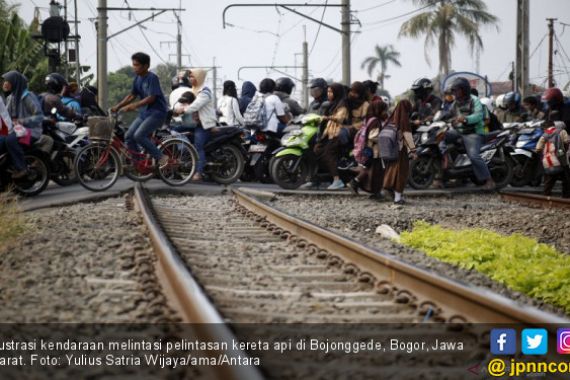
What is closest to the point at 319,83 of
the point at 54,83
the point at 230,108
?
the point at 230,108

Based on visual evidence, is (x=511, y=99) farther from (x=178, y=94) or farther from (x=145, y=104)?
(x=145, y=104)

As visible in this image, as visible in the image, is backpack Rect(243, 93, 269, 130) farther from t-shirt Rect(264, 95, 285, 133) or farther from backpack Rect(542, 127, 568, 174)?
backpack Rect(542, 127, 568, 174)

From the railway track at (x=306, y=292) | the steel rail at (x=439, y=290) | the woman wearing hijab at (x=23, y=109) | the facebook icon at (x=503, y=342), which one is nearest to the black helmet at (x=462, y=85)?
the woman wearing hijab at (x=23, y=109)

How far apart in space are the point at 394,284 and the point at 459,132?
1019cm

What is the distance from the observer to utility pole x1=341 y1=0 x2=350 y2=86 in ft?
83.7

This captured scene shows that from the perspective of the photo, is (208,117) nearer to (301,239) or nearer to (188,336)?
(301,239)

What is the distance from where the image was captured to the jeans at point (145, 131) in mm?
12625

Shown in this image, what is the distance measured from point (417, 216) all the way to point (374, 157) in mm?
2025

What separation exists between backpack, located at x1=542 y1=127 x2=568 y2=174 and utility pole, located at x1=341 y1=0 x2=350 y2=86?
12363mm

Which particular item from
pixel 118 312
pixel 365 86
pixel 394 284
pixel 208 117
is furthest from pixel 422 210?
pixel 118 312

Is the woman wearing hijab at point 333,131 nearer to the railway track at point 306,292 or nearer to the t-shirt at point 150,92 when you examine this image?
the t-shirt at point 150,92

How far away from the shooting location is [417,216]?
36.0ft

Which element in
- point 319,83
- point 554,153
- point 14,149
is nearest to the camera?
point 14,149

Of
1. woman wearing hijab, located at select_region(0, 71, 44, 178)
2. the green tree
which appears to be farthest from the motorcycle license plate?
the green tree
